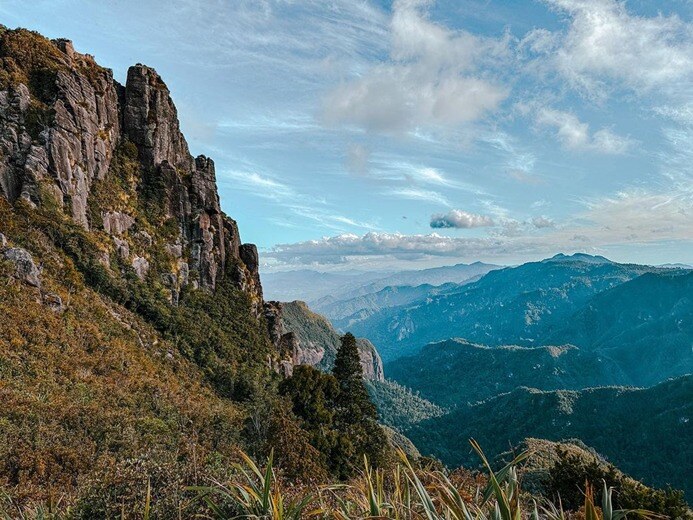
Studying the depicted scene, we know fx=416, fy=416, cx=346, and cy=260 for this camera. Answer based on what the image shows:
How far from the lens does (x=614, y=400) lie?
18462cm

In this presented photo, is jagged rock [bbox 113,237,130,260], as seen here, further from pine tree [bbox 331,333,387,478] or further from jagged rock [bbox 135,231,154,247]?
pine tree [bbox 331,333,387,478]

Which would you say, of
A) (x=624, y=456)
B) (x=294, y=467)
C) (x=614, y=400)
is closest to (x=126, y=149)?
(x=294, y=467)

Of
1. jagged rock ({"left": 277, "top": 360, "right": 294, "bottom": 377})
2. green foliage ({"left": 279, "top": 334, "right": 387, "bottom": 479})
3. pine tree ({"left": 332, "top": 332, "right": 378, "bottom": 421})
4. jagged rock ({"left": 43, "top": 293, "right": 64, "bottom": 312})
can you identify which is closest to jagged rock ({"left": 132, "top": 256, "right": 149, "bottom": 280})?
jagged rock ({"left": 43, "top": 293, "right": 64, "bottom": 312})

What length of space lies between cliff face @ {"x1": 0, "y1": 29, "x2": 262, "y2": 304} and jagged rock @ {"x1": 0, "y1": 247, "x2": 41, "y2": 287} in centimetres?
1129

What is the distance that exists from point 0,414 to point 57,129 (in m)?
41.3

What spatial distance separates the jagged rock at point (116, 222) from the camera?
55.5 meters

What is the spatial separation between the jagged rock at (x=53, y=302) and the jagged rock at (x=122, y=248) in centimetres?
1951

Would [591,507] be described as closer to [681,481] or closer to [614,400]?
[681,481]

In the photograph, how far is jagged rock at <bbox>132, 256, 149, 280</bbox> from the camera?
57.6 metres

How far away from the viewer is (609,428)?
553 ft

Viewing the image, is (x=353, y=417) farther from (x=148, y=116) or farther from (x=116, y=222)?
(x=148, y=116)

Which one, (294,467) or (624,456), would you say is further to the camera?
(624,456)

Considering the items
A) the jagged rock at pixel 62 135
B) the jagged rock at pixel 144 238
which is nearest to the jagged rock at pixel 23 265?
the jagged rock at pixel 62 135

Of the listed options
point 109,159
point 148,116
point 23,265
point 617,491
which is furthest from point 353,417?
point 148,116
